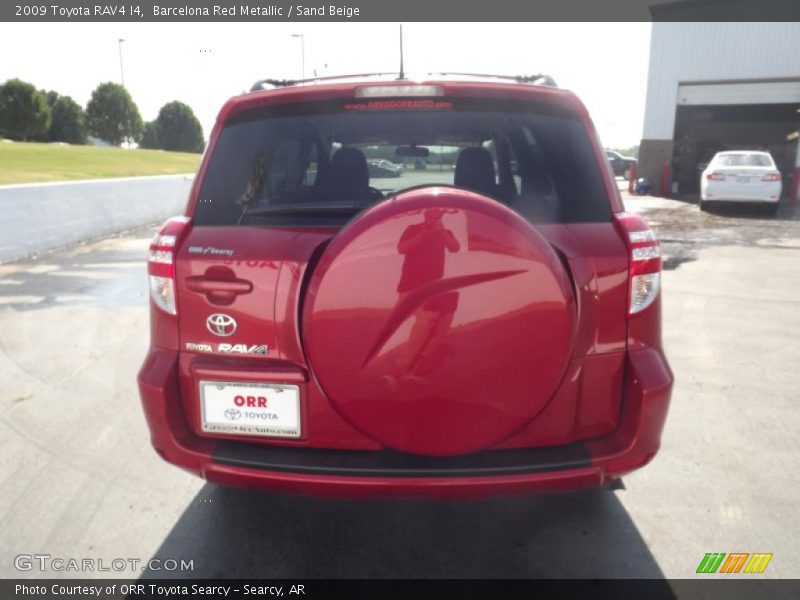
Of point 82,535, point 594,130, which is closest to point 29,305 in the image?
point 82,535

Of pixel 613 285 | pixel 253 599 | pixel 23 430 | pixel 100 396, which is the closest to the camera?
pixel 613 285

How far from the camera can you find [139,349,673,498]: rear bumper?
2018mm

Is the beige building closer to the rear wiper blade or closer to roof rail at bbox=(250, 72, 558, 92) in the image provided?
roof rail at bbox=(250, 72, 558, 92)

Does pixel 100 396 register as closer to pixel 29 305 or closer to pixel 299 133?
pixel 299 133

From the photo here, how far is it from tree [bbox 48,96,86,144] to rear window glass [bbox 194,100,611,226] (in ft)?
281

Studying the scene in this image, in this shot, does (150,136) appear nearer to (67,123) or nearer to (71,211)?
(67,123)

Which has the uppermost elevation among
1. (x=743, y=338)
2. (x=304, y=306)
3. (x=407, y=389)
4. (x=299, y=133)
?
(x=299, y=133)

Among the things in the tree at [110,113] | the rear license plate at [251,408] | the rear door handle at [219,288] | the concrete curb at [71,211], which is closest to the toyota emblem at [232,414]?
the rear license plate at [251,408]

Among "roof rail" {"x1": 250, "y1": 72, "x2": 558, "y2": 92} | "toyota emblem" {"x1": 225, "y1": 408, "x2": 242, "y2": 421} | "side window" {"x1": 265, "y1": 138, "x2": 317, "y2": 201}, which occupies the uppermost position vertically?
"roof rail" {"x1": 250, "y1": 72, "x2": 558, "y2": 92}

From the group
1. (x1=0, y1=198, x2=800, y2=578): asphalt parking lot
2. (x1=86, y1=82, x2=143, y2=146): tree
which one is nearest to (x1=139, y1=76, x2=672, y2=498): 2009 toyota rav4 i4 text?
(x1=0, y1=198, x2=800, y2=578): asphalt parking lot

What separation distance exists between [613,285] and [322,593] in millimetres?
1534

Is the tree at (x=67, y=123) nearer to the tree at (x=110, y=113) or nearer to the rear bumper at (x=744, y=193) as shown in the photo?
the tree at (x=110, y=113)

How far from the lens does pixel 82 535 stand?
2623mm

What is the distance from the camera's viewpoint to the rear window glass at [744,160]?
1602 centimetres
